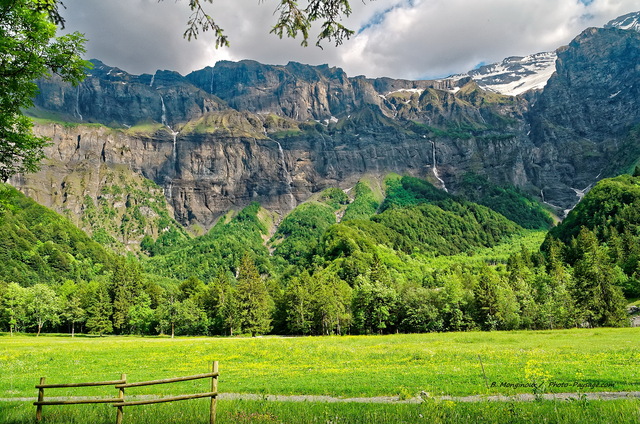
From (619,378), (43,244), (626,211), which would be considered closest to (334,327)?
(619,378)

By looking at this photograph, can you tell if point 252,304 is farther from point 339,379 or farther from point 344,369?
point 339,379

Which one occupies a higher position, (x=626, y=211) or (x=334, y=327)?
(x=626, y=211)

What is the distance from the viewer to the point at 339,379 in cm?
2228

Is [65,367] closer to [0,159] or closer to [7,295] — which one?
[0,159]

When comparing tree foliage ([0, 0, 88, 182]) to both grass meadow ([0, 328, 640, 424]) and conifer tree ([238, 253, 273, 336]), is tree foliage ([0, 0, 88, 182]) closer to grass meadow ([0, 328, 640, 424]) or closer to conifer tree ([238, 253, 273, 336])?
grass meadow ([0, 328, 640, 424])

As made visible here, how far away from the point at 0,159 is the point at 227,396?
1522cm

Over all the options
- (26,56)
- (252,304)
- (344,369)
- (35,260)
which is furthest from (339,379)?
(35,260)

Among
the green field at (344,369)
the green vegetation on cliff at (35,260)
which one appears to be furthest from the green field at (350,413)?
the green vegetation on cliff at (35,260)

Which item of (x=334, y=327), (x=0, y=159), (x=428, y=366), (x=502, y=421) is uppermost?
(x=0, y=159)

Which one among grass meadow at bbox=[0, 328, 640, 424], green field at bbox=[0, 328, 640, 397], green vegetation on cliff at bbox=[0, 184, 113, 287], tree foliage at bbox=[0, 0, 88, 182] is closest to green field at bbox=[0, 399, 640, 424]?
grass meadow at bbox=[0, 328, 640, 424]

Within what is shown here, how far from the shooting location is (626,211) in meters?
142

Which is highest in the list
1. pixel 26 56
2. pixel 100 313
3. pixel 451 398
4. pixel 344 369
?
pixel 26 56

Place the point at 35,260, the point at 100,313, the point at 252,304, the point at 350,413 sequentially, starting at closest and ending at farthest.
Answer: the point at 350,413 < the point at 252,304 < the point at 100,313 < the point at 35,260

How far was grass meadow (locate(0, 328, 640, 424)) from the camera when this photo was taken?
1269 cm
